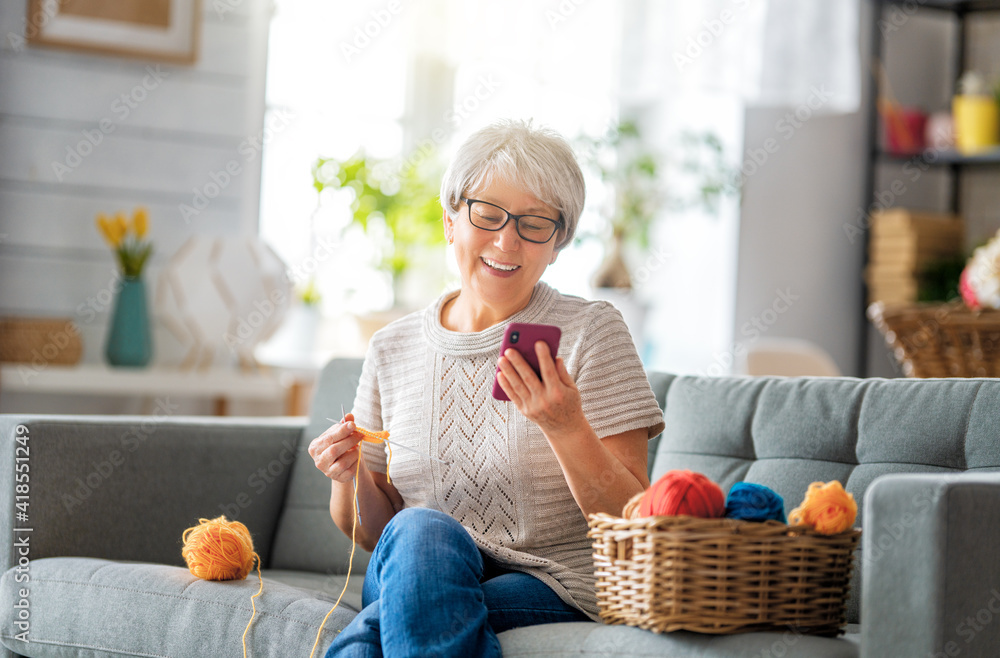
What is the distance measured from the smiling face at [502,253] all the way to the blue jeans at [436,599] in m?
0.35

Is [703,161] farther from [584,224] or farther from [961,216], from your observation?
[961,216]

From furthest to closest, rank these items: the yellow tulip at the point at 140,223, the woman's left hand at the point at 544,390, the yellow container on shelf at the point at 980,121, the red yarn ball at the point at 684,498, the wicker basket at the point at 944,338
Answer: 1. the yellow container on shelf at the point at 980,121
2. the yellow tulip at the point at 140,223
3. the wicker basket at the point at 944,338
4. the woman's left hand at the point at 544,390
5. the red yarn ball at the point at 684,498

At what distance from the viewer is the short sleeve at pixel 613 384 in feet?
4.82

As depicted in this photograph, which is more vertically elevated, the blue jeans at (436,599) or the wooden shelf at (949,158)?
the wooden shelf at (949,158)

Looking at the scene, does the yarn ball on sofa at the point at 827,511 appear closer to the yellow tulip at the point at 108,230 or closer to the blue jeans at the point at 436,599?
the blue jeans at the point at 436,599

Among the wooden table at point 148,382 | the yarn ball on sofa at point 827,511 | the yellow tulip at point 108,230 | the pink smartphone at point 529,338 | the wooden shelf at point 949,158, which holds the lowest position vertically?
the wooden table at point 148,382

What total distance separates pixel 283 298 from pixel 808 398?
1.79 m

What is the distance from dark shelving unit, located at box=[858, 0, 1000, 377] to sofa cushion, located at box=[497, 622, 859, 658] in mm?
3051

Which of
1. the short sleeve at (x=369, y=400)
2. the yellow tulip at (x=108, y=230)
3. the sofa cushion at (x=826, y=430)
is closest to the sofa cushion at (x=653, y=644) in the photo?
the sofa cushion at (x=826, y=430)

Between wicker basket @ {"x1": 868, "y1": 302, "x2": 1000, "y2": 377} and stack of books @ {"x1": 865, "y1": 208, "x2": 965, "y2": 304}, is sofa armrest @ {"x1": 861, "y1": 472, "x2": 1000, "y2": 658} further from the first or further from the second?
stack of books @ {"x1": 865, "y1": 208, "x2": 965, "y2": 304}

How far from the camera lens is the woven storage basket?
1.19 meters

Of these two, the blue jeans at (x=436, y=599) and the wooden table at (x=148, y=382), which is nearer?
the blue jeans at (x=436, y=599)

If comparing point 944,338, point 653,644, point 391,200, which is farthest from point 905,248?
point 653,644

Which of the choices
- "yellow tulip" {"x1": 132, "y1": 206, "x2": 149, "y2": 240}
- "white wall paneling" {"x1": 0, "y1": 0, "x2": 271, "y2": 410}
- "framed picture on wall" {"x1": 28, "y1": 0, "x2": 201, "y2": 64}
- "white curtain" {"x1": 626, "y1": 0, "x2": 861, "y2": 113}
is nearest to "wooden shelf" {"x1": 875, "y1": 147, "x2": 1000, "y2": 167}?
"white curtain" {"x1": 626, "y1": 0, "x2": 861, "y2": 113}
